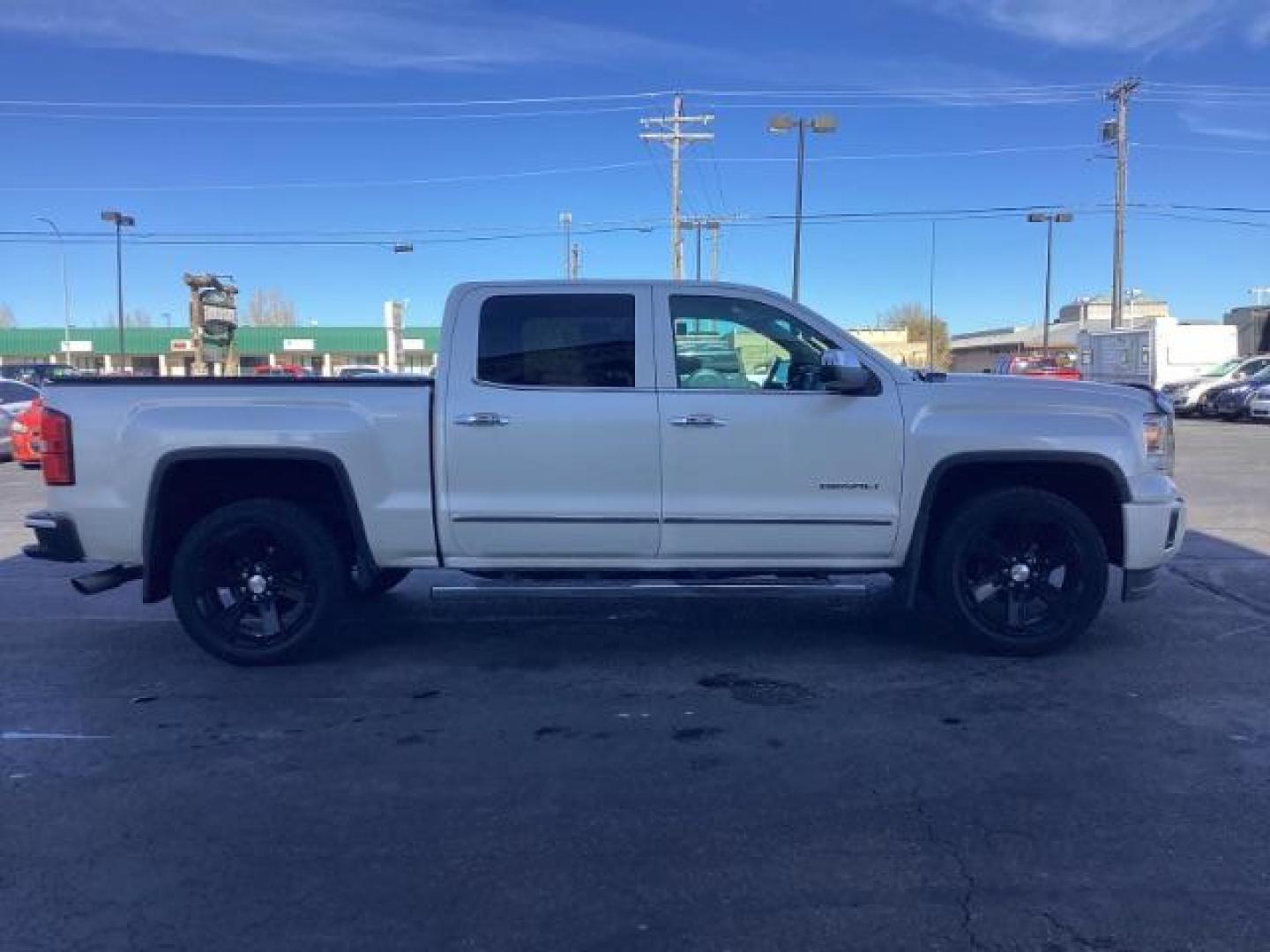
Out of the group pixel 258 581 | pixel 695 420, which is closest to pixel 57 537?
pixel 258 581

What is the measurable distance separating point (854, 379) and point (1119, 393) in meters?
1.56

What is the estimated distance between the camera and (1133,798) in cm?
414

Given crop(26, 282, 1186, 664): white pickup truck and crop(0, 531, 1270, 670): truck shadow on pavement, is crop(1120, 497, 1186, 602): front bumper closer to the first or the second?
crop(26, 282, 1186, 664): white pickup truck

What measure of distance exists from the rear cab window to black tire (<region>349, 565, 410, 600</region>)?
50.9 inches

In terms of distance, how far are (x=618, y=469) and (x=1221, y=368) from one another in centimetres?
3158

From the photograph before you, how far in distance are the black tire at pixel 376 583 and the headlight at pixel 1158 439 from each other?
4.08 metres

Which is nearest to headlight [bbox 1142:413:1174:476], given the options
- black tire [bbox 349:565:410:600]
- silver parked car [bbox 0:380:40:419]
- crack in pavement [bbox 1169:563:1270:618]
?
crack in pavement [bbox 1169:563:1270:618]

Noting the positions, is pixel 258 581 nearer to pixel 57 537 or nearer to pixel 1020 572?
pixel 57 537

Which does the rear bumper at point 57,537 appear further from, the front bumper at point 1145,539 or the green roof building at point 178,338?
the green roof building at point 178,338

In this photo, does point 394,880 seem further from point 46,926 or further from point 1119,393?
point 1119,393

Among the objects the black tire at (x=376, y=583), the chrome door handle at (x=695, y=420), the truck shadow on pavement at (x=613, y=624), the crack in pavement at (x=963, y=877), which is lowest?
the crack in pavement at (x=963, y=877)

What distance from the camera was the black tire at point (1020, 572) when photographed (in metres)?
5.87

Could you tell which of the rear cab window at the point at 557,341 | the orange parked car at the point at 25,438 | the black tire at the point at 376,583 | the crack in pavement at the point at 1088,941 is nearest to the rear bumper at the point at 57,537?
the black tire at the point at 376,583

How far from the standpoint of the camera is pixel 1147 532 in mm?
5848
